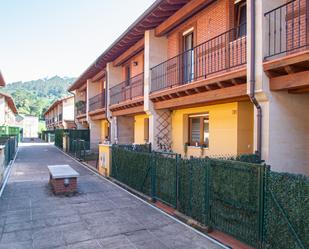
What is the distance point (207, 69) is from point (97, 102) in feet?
42.4

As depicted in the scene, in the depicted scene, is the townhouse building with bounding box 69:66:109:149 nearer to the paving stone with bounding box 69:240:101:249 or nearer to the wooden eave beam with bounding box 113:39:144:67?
the wooden eave beam with bounding box 113:39:144:67

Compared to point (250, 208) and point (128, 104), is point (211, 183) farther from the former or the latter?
point (128, 104)

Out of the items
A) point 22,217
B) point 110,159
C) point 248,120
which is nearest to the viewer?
point 22,217

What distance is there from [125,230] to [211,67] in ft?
18.5

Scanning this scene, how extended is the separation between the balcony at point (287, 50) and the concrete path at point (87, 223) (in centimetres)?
350

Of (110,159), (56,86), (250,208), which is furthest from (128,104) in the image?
(56,86)

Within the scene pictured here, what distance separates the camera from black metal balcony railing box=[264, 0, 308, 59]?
637 cm

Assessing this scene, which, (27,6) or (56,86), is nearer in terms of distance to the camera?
(27,6)

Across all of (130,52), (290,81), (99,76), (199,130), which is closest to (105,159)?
(199,130)

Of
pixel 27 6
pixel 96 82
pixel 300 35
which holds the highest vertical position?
pixel 27 6

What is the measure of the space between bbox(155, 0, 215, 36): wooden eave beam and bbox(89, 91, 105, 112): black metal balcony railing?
9203mm

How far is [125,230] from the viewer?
541 cm

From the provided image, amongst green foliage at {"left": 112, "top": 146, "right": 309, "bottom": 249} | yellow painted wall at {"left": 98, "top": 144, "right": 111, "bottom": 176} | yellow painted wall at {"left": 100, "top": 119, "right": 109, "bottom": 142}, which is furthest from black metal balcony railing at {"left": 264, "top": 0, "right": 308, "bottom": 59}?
yellow painted wall at {"left": 100, "top": 119, "right": 109, "bottom": 142}

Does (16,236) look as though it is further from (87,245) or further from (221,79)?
(221,79)
